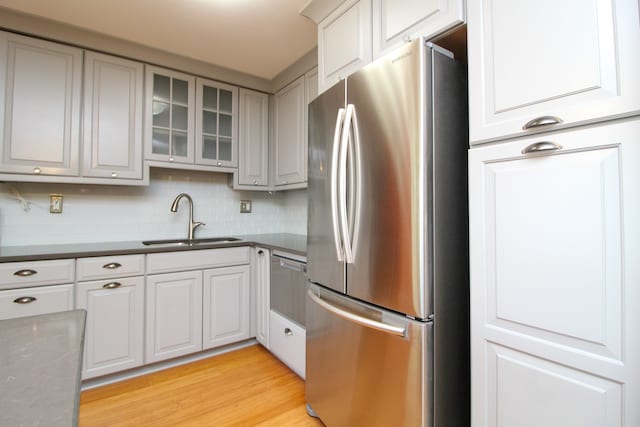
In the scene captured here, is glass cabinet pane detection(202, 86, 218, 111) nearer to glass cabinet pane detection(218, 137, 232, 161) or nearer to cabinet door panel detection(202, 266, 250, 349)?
glass cabinet pane detection(218, 137, 232, 161)

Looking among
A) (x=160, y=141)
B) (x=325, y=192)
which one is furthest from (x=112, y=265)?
(x=325, y=192)

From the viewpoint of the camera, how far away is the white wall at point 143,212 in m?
2.17

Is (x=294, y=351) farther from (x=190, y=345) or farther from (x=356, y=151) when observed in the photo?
(x=356, y=151)

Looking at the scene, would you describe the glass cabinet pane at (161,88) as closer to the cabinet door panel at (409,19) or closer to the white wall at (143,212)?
the white wall at (143,212)

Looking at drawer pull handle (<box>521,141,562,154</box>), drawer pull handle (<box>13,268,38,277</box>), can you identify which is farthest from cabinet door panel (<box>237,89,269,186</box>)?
drawer pull handle (<box>521,141,562,154</box>)

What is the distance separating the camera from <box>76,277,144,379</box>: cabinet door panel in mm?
1909

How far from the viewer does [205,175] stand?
2875mm

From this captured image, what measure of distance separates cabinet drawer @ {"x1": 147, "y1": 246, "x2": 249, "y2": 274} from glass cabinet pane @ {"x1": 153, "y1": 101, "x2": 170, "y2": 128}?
1060mm

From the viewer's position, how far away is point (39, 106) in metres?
2.00

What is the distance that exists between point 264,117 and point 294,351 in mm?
2091

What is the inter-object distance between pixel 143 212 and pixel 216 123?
0.99 meters

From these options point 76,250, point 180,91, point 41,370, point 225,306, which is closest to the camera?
point 41,370

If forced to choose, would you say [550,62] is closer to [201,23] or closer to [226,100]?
[201,23]

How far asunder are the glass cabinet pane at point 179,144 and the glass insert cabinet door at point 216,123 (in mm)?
101
